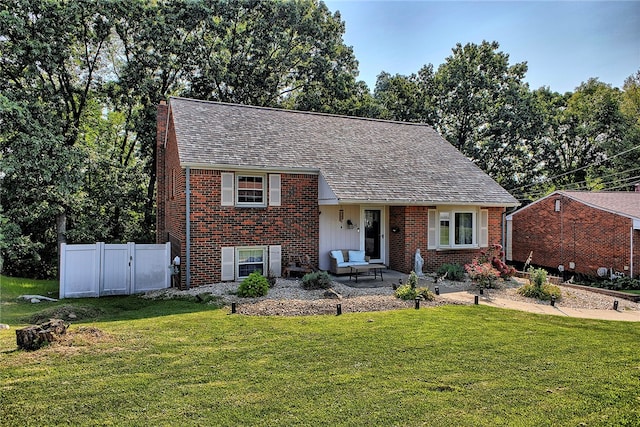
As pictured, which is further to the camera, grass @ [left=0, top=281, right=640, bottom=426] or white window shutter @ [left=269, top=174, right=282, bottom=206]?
white window shutter @ [left=269, top=174, right=282, bottom=206]

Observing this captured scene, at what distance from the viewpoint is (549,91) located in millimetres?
31344

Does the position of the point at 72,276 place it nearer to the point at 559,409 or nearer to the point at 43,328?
the point at 43,328

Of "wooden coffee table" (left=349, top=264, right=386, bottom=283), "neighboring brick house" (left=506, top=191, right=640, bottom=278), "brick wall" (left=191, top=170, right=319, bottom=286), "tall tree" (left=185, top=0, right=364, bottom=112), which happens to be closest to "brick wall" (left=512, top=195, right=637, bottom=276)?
"neighboring brick house" (left=506, top=191, right=640, bottom=278)

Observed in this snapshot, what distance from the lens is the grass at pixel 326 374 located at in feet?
14.4

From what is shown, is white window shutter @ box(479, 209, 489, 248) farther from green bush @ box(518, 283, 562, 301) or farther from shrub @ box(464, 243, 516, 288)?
green bush @ box(518, 283, 562, 301)

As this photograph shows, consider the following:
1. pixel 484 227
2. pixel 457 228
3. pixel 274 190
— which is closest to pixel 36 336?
pixel 274 190

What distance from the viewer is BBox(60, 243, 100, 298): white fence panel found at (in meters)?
12.1

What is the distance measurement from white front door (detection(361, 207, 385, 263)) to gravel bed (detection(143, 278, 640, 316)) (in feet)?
9.75

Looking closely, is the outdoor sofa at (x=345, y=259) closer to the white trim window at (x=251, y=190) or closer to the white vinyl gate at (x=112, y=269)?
the white trim window at (x=251, y=190)

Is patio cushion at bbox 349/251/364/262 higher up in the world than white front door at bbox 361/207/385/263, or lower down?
lower down

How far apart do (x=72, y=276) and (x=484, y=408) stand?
1229 centimetres

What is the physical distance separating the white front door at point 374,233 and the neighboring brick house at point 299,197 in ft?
0.13

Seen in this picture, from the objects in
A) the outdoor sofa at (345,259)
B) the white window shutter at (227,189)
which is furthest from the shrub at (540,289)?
the white window shutter at (227,189)

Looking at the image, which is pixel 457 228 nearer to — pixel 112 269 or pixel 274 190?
pixel 274 190
